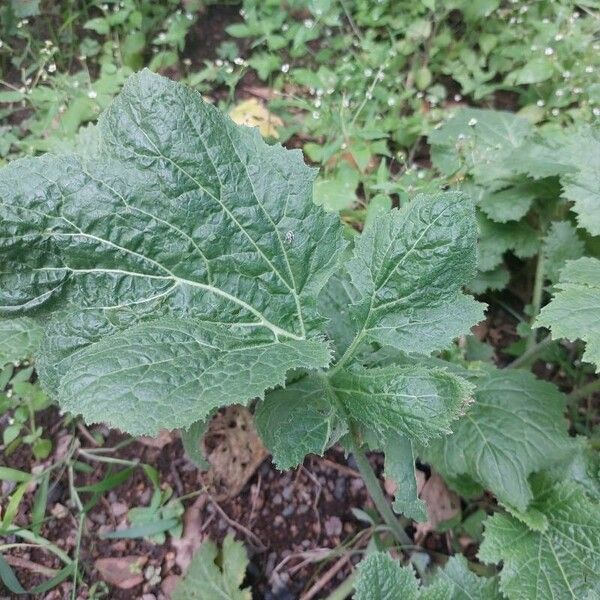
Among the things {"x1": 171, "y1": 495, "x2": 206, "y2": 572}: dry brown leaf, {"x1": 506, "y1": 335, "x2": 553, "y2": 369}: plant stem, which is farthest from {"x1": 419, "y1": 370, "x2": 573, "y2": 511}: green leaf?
{"x1": 171, "y1": 495, "x2": 206, "y2": 572}: dry brown leaf

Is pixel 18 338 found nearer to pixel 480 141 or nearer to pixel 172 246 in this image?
pixel 172 246

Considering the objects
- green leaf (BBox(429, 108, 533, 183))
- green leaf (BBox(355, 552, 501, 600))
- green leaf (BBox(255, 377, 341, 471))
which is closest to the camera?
green leaf (BBox(255, 377, 341, 471))

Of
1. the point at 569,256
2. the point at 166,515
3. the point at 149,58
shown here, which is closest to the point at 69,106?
the point at 149,58

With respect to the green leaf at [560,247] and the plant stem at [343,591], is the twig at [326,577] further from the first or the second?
the green leaf at [560,247]

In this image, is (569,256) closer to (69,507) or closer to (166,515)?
(166,515)

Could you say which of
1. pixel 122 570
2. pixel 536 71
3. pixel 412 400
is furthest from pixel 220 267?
pixel 536 71

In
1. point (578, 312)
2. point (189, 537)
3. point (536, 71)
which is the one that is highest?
point (536, 71)

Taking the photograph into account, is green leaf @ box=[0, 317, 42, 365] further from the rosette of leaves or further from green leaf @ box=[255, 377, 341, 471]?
green leaf @ box=[255, 377, 341, 471]
